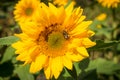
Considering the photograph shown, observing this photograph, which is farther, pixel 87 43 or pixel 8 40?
pixel 8 40

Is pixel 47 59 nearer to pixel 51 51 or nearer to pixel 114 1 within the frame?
pixel 51 51

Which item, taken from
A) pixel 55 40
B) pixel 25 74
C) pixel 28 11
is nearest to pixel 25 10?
pixel 28 11

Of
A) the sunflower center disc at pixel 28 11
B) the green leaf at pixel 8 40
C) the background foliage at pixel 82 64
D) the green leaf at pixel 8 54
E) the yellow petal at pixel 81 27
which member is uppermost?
the sunflower center disc at pixel 28 11

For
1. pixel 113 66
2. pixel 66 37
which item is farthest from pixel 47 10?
pixel 113 66

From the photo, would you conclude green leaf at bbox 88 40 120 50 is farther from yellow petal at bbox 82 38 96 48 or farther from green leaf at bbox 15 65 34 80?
green leaf at bbox 15 65 34 80

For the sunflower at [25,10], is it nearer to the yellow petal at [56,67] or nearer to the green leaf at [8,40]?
the green leaf at [8,40]

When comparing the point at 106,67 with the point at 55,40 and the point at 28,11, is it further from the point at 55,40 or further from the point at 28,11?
the point at 55,40

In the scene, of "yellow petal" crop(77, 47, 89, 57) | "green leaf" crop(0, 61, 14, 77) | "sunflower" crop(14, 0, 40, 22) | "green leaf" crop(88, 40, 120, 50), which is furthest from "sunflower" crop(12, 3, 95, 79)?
"sunflower" crop(14, 0, 40, 22)

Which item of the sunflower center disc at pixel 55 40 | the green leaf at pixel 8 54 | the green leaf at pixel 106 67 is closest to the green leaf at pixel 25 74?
the green leaf at pixel 8 54
